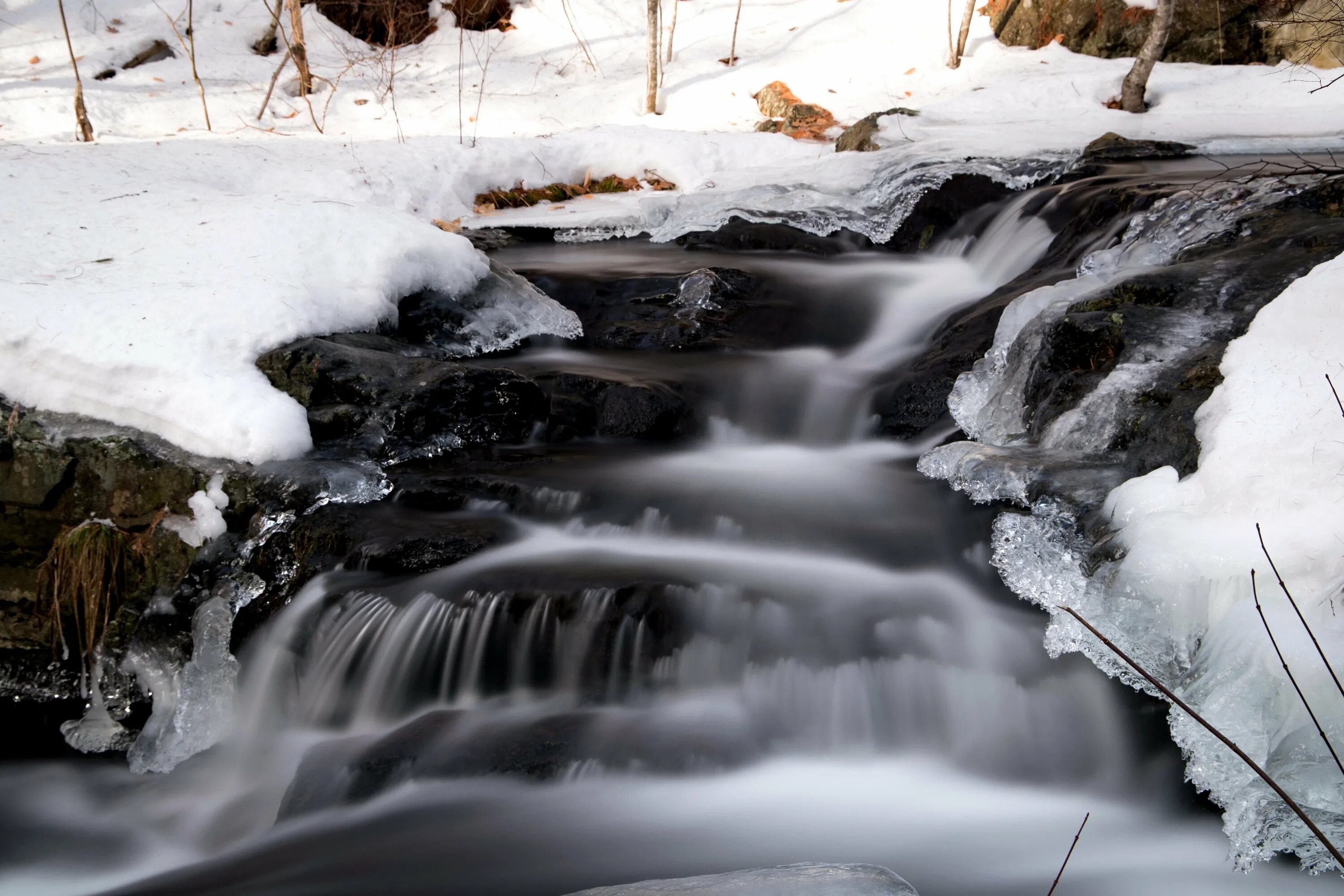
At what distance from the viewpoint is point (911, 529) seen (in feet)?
12.3

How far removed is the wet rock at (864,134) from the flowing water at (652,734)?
5647 millimetres

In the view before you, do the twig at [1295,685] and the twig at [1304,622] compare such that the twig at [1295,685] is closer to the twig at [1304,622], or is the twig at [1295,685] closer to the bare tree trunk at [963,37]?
the twig at [1304,622]

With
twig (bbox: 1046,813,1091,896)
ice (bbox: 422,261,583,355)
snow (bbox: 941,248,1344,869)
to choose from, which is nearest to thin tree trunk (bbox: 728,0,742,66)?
ice (bbox: 422,261,583,355)

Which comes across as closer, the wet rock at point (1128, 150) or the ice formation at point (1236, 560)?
the ice formation at point (1236, 560)

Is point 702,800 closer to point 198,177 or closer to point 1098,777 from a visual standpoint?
point 1098,777

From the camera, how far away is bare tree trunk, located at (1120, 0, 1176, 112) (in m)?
8.38

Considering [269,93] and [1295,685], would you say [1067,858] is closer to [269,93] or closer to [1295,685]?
[1295,685]

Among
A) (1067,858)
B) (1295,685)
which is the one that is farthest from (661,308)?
(1295,685)

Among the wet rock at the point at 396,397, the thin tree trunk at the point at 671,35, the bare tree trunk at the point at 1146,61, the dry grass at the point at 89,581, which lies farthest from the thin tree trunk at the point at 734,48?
the dry grass at the point at 89,581

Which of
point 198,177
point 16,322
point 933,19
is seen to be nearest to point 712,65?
point 933,19

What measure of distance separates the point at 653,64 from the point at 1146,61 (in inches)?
204

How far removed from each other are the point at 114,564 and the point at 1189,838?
12.4ft

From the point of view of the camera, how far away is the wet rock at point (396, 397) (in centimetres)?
417

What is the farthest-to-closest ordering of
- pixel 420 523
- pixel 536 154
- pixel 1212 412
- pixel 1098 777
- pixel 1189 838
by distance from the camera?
pixel 536 154
pixel 420 523
pixel 1212 412
pixel 1098 777
pixel 1189 838
